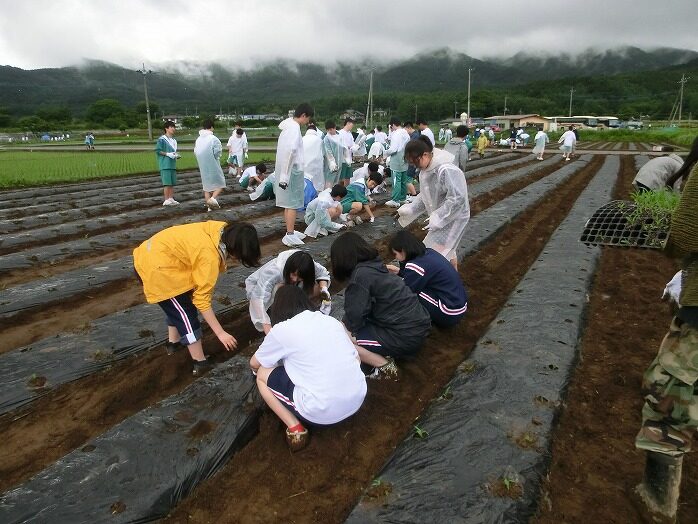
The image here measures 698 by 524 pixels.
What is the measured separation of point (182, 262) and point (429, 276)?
1.74 metres

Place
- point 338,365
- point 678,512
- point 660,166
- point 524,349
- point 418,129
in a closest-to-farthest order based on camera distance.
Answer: point 678,512, point 338,365, point 524,349, point 660,166, point 418,129

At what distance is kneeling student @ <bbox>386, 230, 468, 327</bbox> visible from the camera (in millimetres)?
3498

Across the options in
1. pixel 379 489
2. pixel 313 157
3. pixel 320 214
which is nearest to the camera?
pixel 379 489

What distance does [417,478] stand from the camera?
221 cm

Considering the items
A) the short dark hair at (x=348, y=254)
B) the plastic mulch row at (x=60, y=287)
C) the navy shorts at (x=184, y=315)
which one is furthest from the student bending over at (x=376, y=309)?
the plastic mulch row at (x=60, y=287)

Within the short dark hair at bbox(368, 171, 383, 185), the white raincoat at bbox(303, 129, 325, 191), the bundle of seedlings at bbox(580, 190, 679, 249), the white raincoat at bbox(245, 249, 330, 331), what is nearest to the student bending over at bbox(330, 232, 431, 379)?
the white raincoat at bbox(245, 249, 330, 331)

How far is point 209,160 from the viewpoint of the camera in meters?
8.48

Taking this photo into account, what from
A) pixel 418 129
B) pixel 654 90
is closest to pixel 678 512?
pixel 418 129

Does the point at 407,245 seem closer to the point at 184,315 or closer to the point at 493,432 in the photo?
the point at 493,432

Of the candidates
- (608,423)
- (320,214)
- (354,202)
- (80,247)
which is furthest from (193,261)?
(354,202)

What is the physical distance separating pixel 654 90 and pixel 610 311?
113532 mm

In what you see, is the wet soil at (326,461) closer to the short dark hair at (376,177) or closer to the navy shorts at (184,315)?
the navy shorts at (184,315)

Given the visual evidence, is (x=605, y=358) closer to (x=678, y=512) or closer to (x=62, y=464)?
(x=678, y=512)

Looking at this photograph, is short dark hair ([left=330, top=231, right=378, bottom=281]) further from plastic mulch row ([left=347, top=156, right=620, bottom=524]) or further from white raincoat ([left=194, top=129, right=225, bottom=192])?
white raincoat ([left=194, top=129, right=225, bottom=192])
